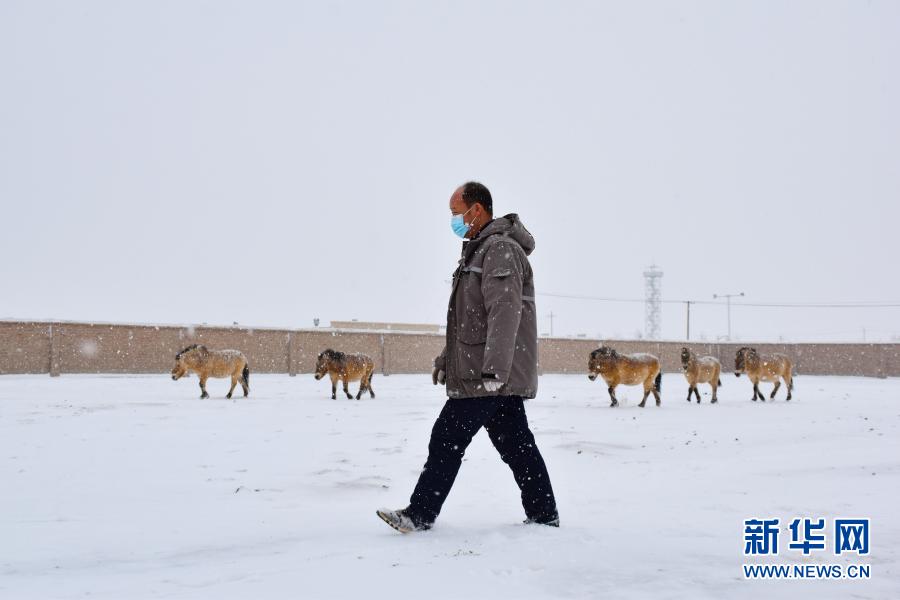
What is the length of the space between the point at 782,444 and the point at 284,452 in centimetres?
556

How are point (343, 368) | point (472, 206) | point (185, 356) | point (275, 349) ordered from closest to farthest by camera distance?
1. point (472, 206)
2. point (185, 356)
3. point (343, 368)
4. point (275, 349)

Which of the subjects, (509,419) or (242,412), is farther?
(242,412)

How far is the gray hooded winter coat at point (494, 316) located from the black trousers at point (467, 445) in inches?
3.9

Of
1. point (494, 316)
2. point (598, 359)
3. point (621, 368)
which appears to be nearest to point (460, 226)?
point (494, 316)

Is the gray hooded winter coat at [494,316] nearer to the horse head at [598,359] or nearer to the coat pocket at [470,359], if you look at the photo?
the coat pocket at [470,359]

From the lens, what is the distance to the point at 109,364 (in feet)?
86.0

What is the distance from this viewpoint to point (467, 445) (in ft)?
12.7

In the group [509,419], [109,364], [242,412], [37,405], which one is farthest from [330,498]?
[109,364]

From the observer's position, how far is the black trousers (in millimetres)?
3834

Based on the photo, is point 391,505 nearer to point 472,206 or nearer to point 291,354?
point 472,206

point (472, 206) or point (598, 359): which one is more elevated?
point (472, 206)

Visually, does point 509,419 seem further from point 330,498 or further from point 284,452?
point 284,452

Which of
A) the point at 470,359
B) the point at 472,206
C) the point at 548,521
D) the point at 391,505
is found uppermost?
the point at 472,206

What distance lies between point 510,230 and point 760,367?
49.6 ft
